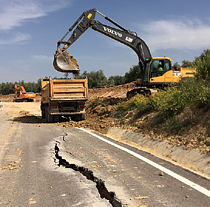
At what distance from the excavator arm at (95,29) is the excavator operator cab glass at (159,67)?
851 mm

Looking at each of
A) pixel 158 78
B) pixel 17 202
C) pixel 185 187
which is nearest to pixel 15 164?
pixel 17 202

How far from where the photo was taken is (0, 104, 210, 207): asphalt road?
4.73 m

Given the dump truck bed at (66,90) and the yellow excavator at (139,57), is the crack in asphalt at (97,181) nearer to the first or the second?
the dump truck bed at (66,90)

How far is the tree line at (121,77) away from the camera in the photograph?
10629 millimetres

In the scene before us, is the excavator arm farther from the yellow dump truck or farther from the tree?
the tree

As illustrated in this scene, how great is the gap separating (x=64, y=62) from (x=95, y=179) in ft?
41.0

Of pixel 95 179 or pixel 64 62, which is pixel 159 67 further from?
pixel 95 179

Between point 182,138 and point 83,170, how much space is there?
3.18 m

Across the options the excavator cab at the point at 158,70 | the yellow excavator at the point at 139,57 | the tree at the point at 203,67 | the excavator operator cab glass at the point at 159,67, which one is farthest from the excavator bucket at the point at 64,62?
the tree at the point at 203,67

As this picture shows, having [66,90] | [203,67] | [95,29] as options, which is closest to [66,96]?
[66,90]

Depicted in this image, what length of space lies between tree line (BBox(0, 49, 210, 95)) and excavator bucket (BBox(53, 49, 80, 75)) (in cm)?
123

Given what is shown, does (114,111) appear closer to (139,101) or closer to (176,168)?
(139,101)

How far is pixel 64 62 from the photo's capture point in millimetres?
17562

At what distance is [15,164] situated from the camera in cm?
718
